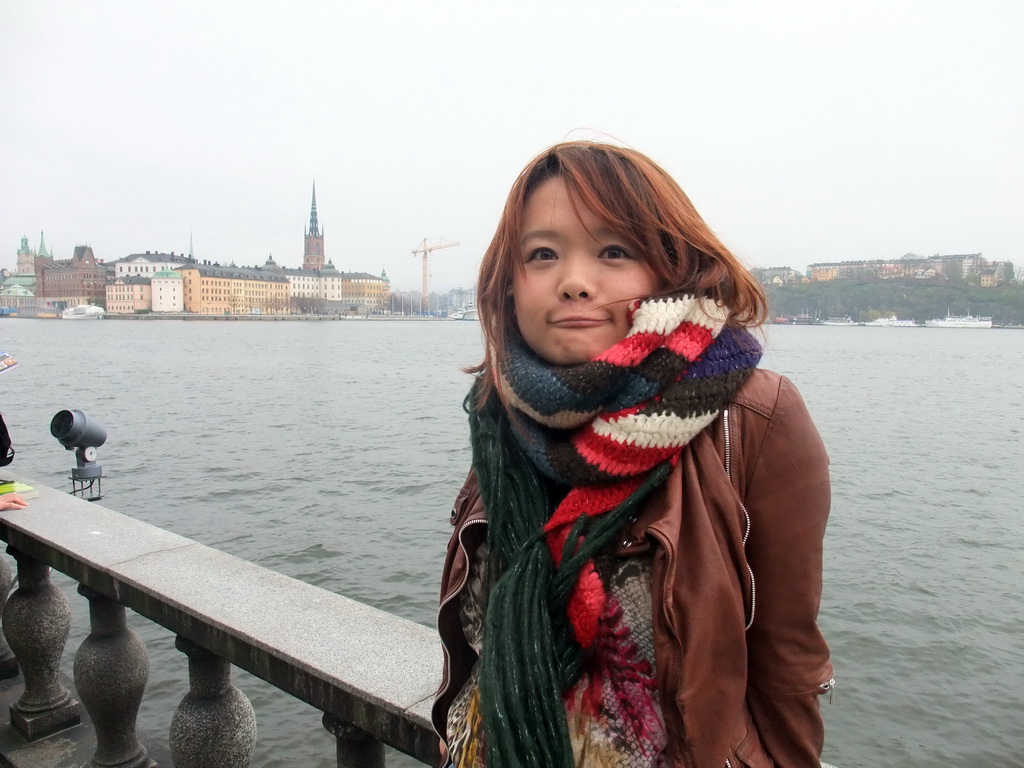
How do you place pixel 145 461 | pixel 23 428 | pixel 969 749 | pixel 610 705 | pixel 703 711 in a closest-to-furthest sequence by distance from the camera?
pixel 703 711
pixel 610 705
pixel 969 749
pixel 145 461
pixel 23 428

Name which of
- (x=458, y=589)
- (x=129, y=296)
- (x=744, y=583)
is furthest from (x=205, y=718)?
(x=129, y=296)

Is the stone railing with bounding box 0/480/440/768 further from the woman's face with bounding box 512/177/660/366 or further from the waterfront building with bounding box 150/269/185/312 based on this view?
the waterfront building with bounding box 150/269/185/312

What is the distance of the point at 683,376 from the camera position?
1.33m

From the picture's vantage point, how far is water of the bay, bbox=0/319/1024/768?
710 cm

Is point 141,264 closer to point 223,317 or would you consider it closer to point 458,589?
point 223,317

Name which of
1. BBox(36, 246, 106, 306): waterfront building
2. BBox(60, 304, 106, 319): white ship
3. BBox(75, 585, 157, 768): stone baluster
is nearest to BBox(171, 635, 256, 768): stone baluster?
BBox(75, 585, 157, 768): stone baluster

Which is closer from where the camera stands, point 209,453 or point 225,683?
point 225,683

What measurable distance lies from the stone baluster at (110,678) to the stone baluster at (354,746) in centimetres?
114

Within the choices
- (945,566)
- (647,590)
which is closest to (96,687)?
(647,590)

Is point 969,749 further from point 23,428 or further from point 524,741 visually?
point 23,428

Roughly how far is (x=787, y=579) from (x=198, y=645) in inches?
73.3

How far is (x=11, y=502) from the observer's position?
3258mm

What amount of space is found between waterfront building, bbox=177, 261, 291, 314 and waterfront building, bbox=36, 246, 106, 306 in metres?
15.4

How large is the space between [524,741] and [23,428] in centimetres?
2210
